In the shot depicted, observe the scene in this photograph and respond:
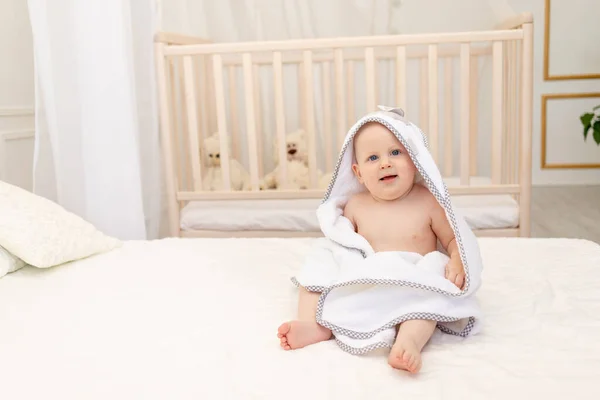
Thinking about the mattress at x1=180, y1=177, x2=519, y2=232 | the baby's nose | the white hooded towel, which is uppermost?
the baby's nose

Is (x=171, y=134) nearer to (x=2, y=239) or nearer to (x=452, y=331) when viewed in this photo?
(x=2, y=239)

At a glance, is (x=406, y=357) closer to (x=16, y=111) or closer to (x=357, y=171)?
(x=357, y=171)

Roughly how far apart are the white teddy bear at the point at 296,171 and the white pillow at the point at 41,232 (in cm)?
115

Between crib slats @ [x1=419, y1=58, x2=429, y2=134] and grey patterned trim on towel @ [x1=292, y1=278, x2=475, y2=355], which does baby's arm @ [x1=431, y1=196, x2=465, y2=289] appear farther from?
crib slats @ [x1=419, y1=58, x2=429, y2=134]

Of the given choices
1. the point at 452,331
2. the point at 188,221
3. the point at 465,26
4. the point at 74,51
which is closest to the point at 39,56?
the point at 74,51

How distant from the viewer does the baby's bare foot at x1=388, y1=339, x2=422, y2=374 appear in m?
0.80

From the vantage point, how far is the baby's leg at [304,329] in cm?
90

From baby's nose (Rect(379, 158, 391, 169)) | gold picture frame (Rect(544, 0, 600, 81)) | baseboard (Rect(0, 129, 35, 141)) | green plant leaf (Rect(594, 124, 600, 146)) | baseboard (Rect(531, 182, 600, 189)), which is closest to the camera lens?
baby's nose (Rect(379, 158, 391, 169))

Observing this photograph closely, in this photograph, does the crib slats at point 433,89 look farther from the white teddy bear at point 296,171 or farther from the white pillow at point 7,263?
the white pillow at point 7,263

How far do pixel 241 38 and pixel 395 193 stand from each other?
2046 millimetres

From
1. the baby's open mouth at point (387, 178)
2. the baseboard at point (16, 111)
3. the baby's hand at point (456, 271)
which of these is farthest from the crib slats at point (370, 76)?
the baseboard at point (16, 111)

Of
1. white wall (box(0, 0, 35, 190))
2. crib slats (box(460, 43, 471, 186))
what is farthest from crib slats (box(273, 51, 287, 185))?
white wall (box(0, 0, 35, 190))

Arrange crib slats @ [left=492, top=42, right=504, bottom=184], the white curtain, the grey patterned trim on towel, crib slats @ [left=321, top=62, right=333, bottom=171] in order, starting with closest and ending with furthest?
the grey patterned trim on towel
the white curtain
crib slats @ [left=492, top=42, right=504, bottom=184]
crib slats @ [left=321, top=62, right=333, bottom=171]

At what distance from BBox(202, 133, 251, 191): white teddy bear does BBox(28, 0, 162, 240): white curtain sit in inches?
31.8
